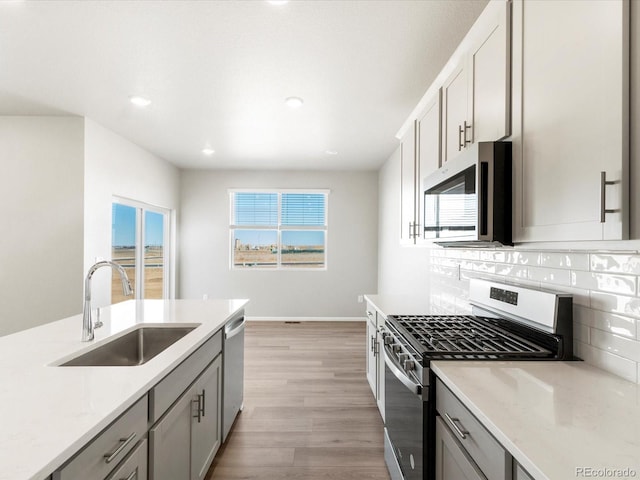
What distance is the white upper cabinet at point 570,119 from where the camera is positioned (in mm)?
862

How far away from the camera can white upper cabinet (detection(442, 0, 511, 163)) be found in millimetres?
1346

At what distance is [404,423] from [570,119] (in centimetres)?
134

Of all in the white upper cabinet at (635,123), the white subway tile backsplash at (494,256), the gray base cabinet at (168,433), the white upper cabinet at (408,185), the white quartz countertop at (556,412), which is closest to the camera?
the white quartz countertop at (556,412)

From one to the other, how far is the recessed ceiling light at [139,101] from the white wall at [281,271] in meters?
2.87

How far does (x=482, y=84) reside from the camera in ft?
4.99

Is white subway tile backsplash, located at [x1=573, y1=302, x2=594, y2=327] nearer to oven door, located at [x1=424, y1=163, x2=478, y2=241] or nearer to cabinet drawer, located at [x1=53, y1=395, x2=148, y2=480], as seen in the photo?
oven door, located at [x1=424, y1=163, x2=478, y2=241]

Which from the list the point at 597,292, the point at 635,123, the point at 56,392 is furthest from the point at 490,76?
the point at 56,392

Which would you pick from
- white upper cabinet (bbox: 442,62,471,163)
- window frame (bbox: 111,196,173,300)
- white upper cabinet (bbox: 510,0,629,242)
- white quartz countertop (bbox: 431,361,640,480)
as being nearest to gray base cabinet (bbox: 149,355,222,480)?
white quartz countertop (bbox: 431,361,640,480)

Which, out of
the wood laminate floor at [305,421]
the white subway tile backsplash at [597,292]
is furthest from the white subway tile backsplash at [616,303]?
the wood laminate floor at [305,421]

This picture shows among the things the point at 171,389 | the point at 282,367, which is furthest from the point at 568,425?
the point at 282,367

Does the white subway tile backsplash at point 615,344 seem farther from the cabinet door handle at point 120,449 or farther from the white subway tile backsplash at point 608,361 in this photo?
the cabinet door handle at point 120,449

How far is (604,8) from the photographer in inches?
35.2

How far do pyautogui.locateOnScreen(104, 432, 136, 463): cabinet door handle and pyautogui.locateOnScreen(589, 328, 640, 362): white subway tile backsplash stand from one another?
162 centimetres

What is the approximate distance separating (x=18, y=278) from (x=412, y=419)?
165 inches
